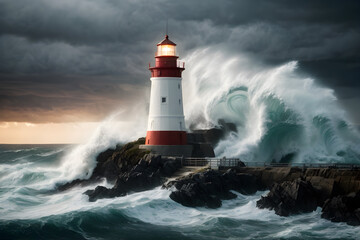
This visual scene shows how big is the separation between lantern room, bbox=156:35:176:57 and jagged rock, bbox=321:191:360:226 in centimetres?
1163

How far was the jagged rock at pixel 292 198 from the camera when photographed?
19047 mm

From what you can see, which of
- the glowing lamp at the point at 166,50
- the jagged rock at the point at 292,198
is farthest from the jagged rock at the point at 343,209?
the glowing lamp at the point at 166,50

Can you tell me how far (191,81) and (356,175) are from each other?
15149 mm

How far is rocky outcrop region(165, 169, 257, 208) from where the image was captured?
67.2 ft

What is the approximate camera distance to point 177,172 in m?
24.0

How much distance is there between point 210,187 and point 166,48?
8.41 m

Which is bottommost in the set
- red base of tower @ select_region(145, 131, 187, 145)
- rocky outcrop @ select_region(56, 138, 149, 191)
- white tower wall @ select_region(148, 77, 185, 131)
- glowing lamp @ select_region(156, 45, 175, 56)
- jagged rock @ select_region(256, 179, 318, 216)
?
jagged rock @ select_region(256, 179, 318, 216)

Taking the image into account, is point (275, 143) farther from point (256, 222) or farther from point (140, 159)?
point (256, 222)

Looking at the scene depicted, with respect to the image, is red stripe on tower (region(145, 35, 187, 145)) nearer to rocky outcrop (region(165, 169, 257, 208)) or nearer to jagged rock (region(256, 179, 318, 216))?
rocky outcrop (region(165, 169, 257, 208))

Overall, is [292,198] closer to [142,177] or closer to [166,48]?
[142,177]

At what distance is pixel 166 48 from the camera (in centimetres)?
2681

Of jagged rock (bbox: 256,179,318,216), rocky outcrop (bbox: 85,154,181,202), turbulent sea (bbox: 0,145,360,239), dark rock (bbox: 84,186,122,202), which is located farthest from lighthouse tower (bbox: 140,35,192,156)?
jagged rock (bbox: 256,179,318,216)

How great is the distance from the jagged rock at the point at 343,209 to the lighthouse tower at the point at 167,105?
31.9 ft

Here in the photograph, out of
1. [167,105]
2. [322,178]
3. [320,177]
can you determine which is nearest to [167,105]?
[167,105]
